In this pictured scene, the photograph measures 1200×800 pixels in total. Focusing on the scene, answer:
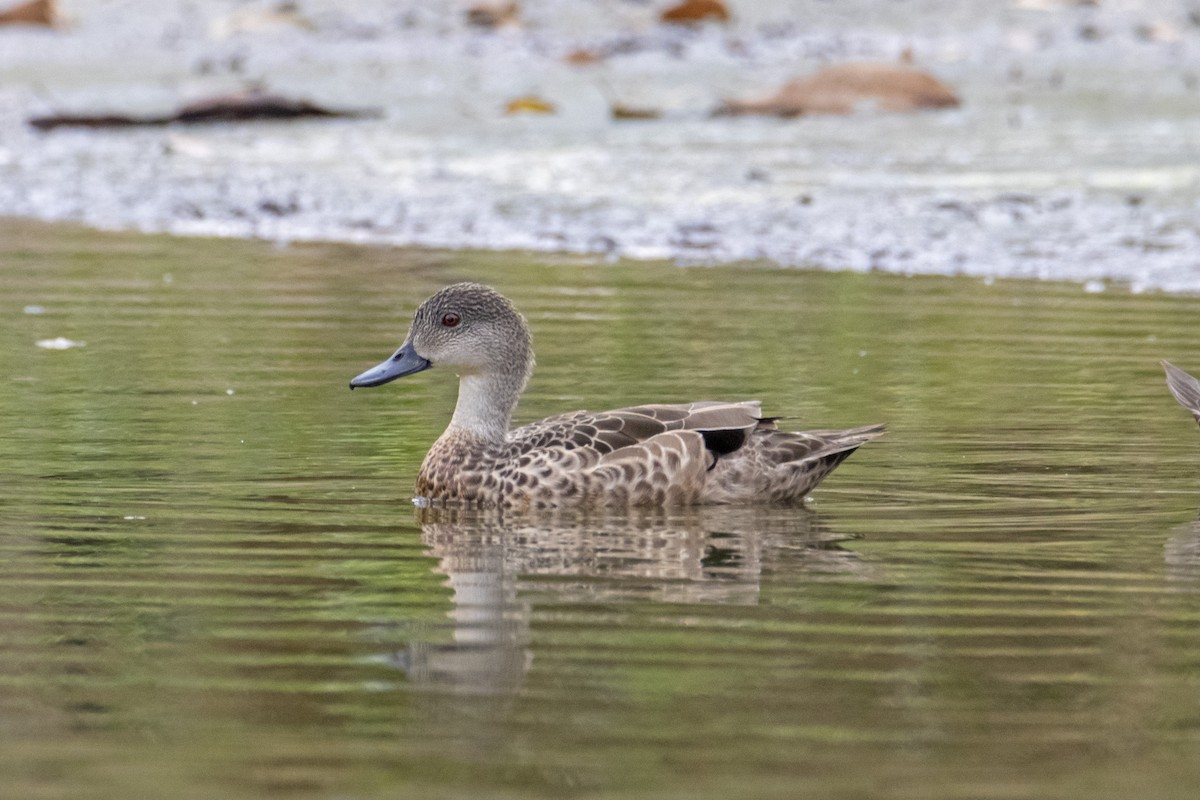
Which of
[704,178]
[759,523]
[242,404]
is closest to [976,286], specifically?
[704,178]

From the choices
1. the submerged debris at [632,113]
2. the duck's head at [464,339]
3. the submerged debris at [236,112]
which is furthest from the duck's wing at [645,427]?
the submerged debris at [236,112]

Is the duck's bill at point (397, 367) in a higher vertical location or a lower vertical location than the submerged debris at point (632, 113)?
lower

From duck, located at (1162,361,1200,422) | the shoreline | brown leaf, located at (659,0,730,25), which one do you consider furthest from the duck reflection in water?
brown leaf, located at (659,0,730,25)

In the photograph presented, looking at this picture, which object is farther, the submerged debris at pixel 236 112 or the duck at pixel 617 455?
the submerged debris at pixel 236 112

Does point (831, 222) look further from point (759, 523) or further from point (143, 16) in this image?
point (143, 16)

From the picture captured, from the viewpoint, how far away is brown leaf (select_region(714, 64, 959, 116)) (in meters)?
21.7

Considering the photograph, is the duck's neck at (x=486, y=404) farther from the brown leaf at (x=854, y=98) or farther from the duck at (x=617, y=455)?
the brown leaf at (x=854, y=98)

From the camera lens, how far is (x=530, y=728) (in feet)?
15.8

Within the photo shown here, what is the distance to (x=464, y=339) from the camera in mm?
8523

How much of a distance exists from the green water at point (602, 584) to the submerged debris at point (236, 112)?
9766 millimetres

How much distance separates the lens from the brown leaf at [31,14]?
27.1 metres

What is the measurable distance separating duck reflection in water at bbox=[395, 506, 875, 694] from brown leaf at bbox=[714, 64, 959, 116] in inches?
554

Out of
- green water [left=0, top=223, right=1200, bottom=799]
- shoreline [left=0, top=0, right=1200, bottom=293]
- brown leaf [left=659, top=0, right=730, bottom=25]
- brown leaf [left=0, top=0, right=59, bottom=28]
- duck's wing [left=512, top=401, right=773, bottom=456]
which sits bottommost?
green water [left=0, top=223, right=1200, bottom=799]

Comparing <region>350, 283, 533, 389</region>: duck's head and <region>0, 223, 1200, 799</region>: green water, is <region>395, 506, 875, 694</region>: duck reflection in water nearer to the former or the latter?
<region>0, 223, 1200, 799</region>: green water
